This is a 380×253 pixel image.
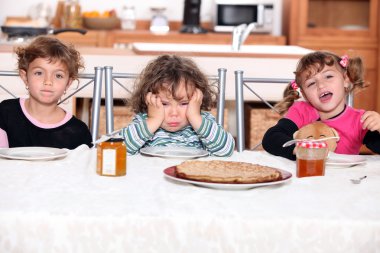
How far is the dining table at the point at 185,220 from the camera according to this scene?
3.93 feet

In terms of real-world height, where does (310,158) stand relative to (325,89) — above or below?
below

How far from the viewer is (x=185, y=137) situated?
216 cm

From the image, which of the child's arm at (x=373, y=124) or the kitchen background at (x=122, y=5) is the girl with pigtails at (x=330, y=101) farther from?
the kitchen background at (x=122, y=5)

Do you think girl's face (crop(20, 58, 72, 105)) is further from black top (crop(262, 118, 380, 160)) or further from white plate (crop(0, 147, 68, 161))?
black top (crop(262, 118, 380, 160))

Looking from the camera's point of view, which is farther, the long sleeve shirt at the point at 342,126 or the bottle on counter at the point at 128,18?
the bottle on counter at the point at 128,18

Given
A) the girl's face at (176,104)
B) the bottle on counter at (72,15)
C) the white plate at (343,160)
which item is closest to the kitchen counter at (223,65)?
the girl's face at (176,104)

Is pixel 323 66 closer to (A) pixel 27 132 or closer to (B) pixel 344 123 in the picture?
(B) pixel 344 123

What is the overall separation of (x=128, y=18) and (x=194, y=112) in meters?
4.02

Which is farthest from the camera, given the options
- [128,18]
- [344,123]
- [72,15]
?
[128,18]

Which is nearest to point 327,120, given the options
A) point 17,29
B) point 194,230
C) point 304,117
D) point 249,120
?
point 304,117

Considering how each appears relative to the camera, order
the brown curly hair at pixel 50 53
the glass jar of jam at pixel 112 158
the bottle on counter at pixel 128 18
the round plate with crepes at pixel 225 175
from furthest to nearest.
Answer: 1. the bottle on counter at pixel 128 18
2. the brown curly hair at pixel 50 53
3. the glass jar of jam at pixel 112 158
4. the round plate with crepes at pixel 225 175

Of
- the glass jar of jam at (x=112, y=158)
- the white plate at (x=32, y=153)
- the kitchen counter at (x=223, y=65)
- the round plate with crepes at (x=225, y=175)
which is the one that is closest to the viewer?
the round plate with crepes at (x=225, y=175)

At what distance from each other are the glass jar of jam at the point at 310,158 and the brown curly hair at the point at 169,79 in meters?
0.54

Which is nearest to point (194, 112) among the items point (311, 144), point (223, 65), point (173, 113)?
point (173, 113)
